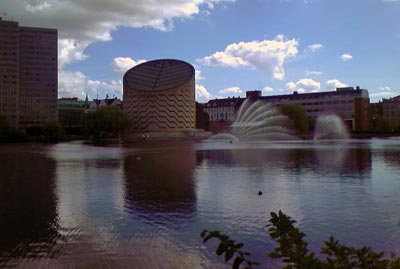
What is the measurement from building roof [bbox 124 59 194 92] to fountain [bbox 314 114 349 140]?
191 feet

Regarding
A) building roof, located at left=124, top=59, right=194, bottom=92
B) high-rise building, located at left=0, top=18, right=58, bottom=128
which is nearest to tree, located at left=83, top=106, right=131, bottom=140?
building roof, located at left=124, top=59, right=194, bottom=92

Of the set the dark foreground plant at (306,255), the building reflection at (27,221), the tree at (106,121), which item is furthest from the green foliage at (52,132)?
the dark foreground plant at (306,255)

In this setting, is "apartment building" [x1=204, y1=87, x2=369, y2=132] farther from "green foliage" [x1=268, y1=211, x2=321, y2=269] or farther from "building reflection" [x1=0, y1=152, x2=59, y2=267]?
"green foliage" [x1=268, y1=211, x2=321, y2=269]

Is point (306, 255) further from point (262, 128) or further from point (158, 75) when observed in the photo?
point (158, 75)

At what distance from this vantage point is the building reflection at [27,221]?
9.43 metres

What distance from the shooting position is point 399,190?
55.3 feet

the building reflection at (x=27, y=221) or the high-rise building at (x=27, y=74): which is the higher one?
the high-rise building at (x=27, y=74)

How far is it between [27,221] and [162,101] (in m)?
138

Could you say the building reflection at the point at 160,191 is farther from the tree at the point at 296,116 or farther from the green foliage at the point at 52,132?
the green foliage at the point at 52,132

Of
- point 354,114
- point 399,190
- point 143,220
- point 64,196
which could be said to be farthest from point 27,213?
point 354,114

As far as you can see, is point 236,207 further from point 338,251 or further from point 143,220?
point 338,251

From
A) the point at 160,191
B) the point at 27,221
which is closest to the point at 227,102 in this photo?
the point at 160,191

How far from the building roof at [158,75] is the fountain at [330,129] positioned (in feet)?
191

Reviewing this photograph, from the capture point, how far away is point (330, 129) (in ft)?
364
